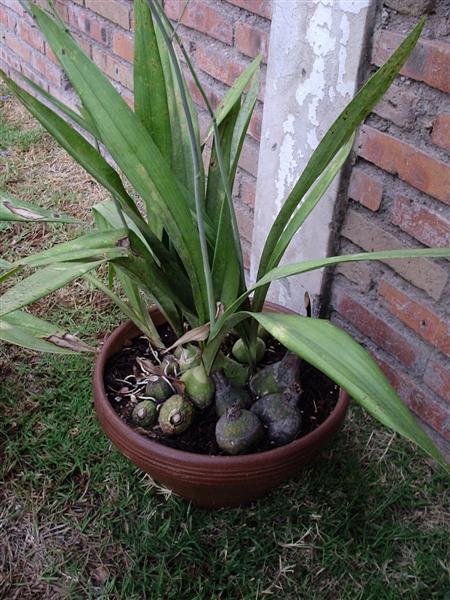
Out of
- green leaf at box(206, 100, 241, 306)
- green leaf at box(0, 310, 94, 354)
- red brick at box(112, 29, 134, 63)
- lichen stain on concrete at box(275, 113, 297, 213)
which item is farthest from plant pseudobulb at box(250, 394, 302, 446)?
red brick at box(112, 29, 134, 63)

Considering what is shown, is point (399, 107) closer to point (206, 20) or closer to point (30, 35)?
point (206, 20)

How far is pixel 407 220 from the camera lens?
1.38 m

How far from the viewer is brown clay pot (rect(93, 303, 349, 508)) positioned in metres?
1.15

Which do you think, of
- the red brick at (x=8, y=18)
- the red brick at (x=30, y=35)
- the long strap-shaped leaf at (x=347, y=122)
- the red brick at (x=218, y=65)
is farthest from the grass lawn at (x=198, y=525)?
the red brick at (x=8, y=18)

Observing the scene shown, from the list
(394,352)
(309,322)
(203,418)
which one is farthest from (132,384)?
(394,352)

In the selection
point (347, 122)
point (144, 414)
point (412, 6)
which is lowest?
point (144, 414)

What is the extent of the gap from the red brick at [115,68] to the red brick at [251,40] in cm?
64

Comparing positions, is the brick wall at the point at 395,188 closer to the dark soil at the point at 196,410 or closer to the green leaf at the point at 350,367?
the dark soil at the point at 196,410

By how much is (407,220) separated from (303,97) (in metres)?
0.36

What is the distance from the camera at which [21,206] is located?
1254mm

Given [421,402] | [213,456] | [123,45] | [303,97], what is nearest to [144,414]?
[213,456]

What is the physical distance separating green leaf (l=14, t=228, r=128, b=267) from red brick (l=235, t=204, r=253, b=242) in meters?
0.80

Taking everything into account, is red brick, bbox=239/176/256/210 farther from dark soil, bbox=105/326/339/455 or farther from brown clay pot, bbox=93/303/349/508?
brown clay pot, bbox=93/303/349/508

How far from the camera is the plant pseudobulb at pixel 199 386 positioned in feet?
4.20
